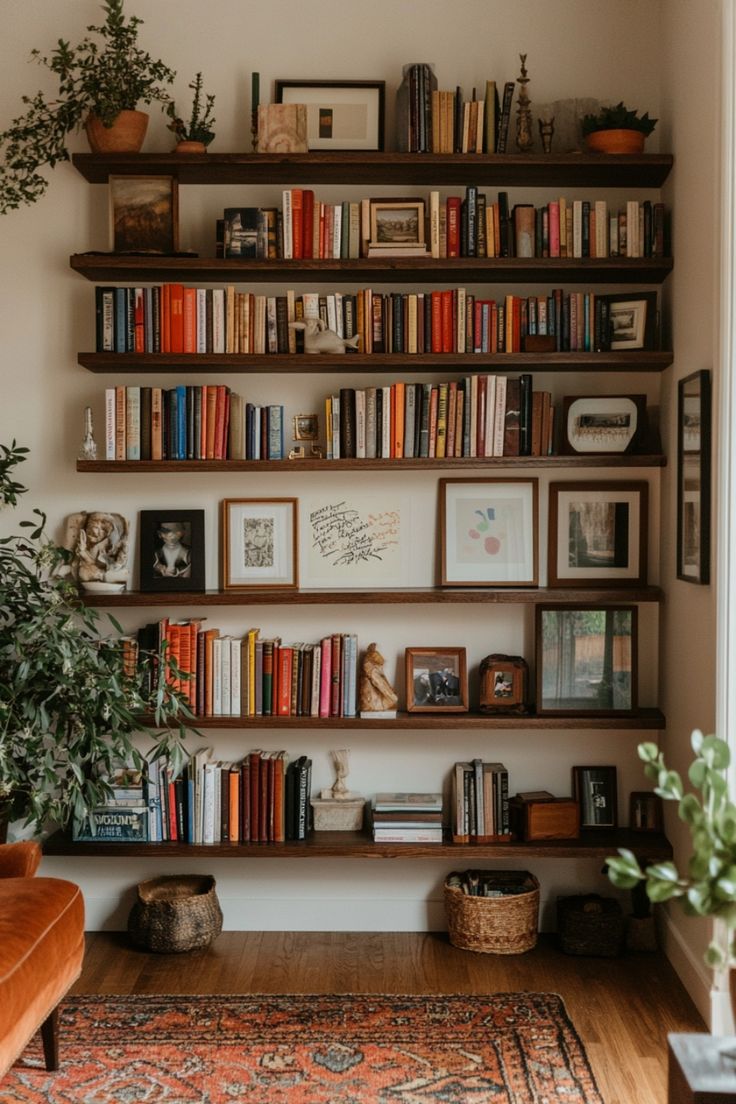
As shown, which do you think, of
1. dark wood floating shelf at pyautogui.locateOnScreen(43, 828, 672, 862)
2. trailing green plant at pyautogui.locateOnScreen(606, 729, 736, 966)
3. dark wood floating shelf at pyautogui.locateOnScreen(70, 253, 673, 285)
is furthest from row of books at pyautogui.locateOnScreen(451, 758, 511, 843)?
trailing green plant at pyautogui.locateOnScreen(606, 729, 736, 966)

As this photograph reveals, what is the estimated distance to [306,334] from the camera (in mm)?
3451

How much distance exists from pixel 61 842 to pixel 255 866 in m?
0.62

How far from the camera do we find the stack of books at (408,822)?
3479 mm

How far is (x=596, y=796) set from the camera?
3598 millimetres

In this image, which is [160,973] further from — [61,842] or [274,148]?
[274,148]

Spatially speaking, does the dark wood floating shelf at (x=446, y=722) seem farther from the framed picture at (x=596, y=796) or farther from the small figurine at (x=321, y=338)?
the small figurine at (x=321, y=338)

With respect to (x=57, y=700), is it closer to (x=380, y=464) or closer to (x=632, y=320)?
(x=380, y=464)

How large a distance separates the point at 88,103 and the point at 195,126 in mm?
361

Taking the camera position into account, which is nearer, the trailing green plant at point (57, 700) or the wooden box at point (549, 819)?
the trailing green plant at point (57, 700)

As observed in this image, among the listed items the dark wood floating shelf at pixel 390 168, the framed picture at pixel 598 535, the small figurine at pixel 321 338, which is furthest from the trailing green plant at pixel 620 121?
the framed picture at pixel 598 535

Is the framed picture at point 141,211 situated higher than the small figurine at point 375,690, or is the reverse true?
the framed picture at point 141,211

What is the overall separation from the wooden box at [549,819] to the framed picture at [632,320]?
1.41 m

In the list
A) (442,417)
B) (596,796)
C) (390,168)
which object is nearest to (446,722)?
(596,796)

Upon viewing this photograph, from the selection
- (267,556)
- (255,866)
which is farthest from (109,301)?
(255,866)
